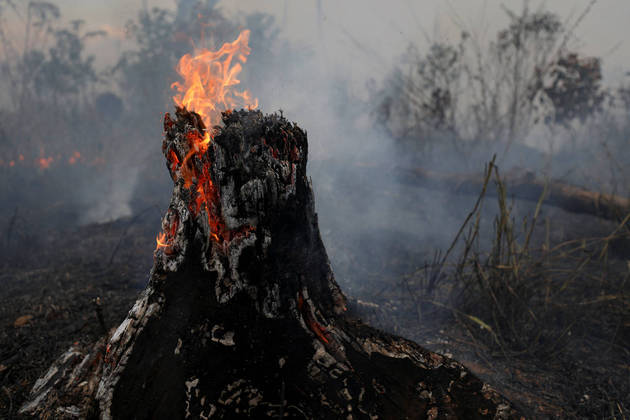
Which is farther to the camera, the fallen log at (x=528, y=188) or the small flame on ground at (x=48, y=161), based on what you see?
the small flame on ground at (x=48, y=161)

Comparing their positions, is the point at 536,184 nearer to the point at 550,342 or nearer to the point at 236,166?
the point at 550,342

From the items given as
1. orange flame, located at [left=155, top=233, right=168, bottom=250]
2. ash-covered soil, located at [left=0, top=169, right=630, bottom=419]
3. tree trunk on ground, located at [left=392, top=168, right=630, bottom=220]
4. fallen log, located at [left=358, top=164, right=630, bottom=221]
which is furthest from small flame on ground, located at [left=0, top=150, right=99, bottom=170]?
orange flame, located at [left=155, top=233, right=168, bottom=250]

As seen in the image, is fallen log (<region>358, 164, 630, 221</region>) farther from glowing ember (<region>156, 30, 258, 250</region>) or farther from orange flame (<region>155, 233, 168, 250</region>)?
orange flame (<region>155, 233, 168, 250</region>)

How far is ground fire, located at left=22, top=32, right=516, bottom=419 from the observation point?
1.44 metres

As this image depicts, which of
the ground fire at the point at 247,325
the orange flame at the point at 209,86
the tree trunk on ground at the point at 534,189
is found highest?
the orange flame at the point at 209,86

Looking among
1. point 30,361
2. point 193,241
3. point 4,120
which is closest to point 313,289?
point 193,241

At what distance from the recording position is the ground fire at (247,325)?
4.72ft

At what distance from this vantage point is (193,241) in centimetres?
160

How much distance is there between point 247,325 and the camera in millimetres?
1522

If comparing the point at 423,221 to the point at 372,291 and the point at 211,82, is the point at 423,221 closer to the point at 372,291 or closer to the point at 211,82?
the point at 372,291

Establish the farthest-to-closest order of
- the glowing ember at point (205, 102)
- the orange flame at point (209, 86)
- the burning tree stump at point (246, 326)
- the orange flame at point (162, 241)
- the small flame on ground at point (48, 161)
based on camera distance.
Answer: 1. the small flame on ground at point (48, 161)
2. the orange flame at point (209, 86)
3. the orange flame at point (162, 241)
4. the glowing ember at point (205, 102)
5. the burning tree stump at point (246, 326)

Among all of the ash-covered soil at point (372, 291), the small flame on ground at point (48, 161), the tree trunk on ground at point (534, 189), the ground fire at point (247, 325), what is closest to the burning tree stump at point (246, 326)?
the ground fire at point (247, 325)

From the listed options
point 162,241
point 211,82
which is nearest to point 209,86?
point 211,82

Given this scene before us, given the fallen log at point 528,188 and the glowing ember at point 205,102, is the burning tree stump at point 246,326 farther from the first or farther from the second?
the fallen log at point 528,188
